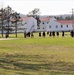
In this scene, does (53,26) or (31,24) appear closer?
(31,24)

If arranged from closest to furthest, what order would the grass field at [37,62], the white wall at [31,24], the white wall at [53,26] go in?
1. the grass field at [37,62]
2. the white wall at [31,24]
3. the white wall at [53,26]

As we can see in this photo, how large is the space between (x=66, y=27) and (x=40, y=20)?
50.5 ft

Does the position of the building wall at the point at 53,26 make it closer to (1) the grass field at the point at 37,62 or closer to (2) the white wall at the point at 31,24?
(2) the white wall at the point at 31,24

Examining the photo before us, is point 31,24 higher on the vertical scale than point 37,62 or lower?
lower

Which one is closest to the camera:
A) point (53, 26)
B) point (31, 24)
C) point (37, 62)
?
point (37, 62)

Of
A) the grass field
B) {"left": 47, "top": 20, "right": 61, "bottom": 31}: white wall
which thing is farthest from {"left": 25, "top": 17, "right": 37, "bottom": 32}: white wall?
the grass field

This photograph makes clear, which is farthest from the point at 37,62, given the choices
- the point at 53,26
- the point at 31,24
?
the point at 53,26

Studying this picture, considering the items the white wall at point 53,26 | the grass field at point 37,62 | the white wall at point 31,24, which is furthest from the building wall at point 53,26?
the grass field at point 37,62

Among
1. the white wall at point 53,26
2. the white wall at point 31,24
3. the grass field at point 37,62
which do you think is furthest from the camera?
the white wall at point 53,26

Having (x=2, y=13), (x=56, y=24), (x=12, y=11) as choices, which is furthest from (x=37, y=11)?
(x=2, y=13)

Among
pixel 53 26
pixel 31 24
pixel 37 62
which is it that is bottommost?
pixel 53 26

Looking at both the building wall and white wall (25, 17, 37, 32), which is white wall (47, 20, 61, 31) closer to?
the building wall

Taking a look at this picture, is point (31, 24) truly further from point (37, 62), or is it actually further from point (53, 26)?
point (37, 62)

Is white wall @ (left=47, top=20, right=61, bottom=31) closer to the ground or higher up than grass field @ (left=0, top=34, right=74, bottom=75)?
closer to the ground
